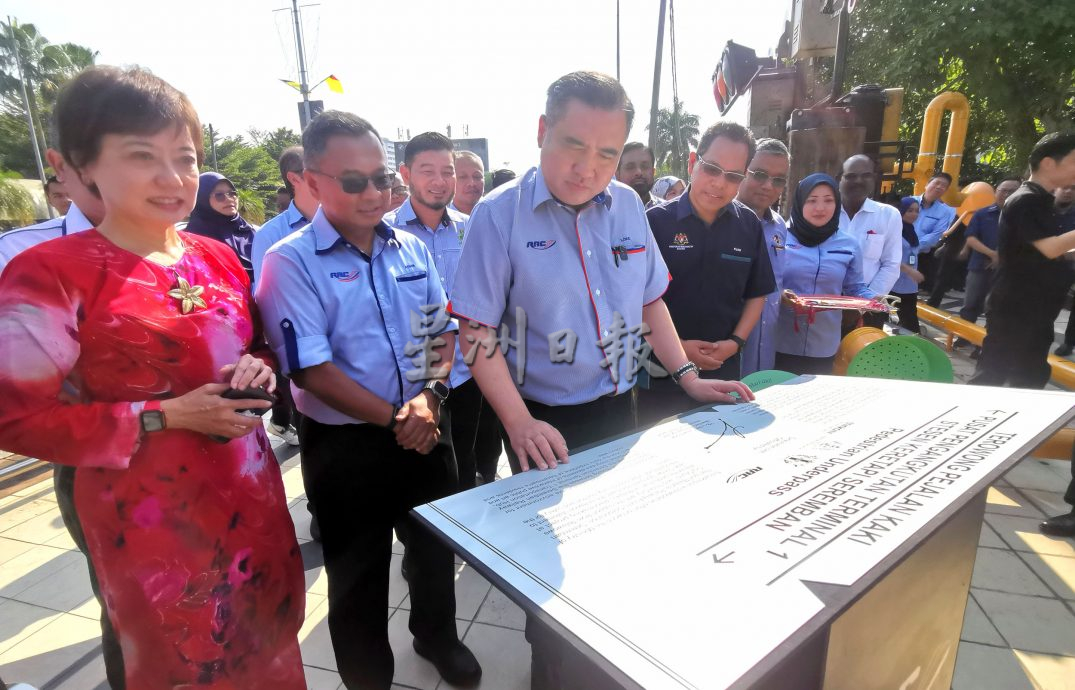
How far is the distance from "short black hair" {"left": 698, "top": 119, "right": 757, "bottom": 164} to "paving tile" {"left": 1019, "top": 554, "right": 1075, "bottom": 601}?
2.27 m

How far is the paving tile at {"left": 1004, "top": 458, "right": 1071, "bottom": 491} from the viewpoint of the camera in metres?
3.25

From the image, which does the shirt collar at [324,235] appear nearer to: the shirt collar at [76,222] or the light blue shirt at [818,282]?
the shirt collar at [76,222]

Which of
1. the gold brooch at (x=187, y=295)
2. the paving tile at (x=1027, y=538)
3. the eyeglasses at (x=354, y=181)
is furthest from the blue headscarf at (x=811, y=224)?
the gold brooch at (x=187, y=295)

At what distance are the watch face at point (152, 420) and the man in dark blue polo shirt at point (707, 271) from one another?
1.79 m

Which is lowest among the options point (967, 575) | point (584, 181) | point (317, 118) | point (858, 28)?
point (967, 575)

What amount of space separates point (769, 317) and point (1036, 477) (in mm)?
2192

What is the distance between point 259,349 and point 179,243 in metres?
0.33

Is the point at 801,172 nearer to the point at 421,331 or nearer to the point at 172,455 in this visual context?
the point at 421,331

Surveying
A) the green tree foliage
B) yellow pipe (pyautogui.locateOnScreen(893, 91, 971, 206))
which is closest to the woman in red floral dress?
yellow pipe (pyautogui.locateOnScreen(893, 91, 971, 206))

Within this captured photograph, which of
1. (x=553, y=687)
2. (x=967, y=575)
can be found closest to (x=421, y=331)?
(x=553, y=687)

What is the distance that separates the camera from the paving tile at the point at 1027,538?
261 cm

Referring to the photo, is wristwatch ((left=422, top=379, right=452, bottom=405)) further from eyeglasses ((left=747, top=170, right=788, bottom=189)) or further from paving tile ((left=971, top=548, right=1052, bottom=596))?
paving tile ((left=971, top=548, right=1052, bottom=596))

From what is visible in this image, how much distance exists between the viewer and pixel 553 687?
1.14 m

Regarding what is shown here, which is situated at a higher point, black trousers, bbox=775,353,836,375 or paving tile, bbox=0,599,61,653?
black trousers, bbox=775,353,836,375
